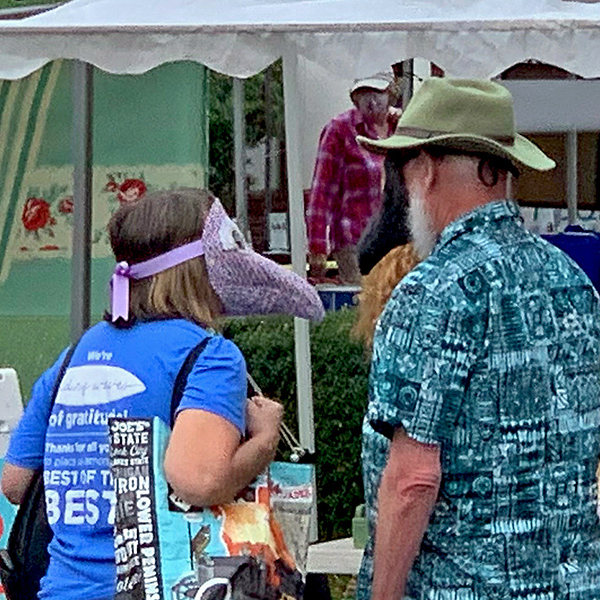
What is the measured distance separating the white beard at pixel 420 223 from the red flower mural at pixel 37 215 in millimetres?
3893

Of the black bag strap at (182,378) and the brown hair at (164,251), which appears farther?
the brown hair at (164,251)

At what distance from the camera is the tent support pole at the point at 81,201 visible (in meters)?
6.17

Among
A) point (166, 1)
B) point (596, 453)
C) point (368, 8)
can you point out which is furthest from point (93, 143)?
point (596, 453)

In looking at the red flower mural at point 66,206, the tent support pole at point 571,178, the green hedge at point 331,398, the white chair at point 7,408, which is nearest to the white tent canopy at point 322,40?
the white chair at point 7,408

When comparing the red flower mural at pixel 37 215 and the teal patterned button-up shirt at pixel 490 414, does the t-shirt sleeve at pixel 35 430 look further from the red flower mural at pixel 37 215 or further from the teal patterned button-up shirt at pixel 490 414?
the red flower mural at pixel 37 215

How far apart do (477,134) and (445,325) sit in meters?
0.36

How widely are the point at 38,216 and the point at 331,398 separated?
1406mm

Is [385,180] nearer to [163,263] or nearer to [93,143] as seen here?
[163,263]

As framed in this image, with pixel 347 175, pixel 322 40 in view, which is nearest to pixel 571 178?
pixel 347 175

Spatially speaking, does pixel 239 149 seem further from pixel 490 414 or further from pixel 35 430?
pixel 490 414

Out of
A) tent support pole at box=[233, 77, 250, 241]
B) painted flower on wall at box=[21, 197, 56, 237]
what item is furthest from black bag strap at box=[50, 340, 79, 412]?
tent support pole at box=[233, 77, 250, 241]

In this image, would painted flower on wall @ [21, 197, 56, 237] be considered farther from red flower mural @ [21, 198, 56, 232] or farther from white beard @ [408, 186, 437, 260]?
white beard @ [408, 186, 437, 260]

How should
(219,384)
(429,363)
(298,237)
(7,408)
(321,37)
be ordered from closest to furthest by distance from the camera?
(429,363) < (219,384) < (7,408) < (321,37) < (298,237)

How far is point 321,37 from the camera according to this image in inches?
207
